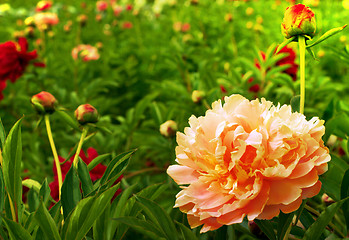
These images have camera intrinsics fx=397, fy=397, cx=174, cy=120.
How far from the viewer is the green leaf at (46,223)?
0.34 m

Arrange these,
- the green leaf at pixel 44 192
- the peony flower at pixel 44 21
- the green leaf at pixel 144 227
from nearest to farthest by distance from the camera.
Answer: the green leaf at pixel 144 227, the green leaf at pixel 44 192, the peony flower at pixel 44 21

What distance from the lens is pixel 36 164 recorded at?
921 mm

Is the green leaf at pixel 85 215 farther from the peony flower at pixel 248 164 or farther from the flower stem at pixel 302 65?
the flower stem at pixel 302 65

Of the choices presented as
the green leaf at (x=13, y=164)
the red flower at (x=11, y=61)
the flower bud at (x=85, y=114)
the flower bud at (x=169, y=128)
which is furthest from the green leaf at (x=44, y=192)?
the red flower at (x=11, y=61)

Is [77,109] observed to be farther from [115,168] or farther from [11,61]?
[11,61]

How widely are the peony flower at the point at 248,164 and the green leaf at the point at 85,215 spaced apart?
7 centimetres

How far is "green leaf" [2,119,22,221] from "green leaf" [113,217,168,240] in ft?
0.51

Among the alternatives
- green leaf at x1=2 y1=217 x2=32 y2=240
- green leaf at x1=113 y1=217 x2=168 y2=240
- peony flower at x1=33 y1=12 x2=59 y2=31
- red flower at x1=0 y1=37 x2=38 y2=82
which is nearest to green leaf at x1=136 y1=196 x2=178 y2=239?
green leaf at x1=113 y1=217 x2=168 y2=240

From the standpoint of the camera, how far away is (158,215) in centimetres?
36

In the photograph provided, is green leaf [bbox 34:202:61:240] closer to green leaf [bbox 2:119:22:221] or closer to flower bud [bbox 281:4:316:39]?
green leaf [bbox 2:119:22:221]

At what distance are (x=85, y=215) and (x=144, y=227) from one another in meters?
0.05

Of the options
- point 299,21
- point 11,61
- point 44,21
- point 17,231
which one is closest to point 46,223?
point 17,231

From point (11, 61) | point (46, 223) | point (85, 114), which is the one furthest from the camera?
point (11, 61)

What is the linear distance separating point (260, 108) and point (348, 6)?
3.31ft
